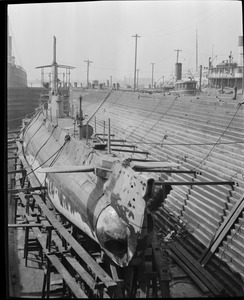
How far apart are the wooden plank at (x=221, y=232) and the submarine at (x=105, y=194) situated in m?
3.85

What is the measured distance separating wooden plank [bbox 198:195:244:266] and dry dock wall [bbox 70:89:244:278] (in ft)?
0.82

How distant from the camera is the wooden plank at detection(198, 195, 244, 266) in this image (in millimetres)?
15086

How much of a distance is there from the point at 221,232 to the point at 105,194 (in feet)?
17.4

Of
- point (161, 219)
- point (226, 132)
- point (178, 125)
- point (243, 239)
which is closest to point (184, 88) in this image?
point (178, 125)

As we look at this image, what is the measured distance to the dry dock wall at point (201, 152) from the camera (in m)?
16.2

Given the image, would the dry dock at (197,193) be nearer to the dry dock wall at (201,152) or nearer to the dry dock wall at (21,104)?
the dry dock wall at (201,152)

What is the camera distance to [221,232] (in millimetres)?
15297

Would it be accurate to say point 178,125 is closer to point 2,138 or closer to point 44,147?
point 44,147

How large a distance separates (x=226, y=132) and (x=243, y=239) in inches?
327

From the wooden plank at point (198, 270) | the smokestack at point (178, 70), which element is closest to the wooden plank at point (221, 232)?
the wooden plank at point (198, 270)

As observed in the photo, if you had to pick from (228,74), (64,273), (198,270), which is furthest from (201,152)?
(228,74)

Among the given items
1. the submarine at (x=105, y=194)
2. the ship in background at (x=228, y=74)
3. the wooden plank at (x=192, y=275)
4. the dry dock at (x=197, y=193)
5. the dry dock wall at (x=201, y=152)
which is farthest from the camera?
the ship in background at (x=228, y=74)

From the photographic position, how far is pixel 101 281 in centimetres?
1115

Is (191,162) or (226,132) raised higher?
(226,132)
